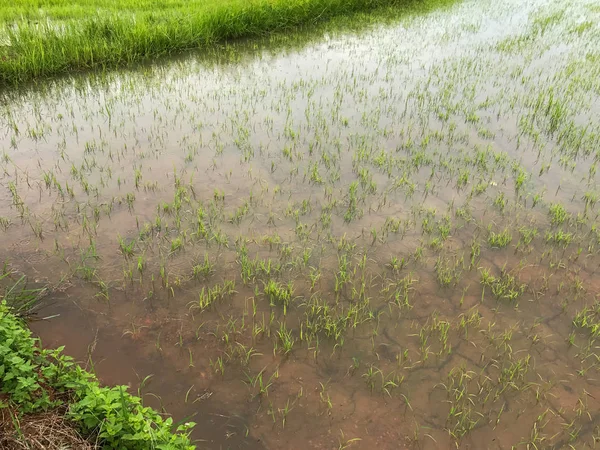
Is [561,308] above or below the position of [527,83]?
below

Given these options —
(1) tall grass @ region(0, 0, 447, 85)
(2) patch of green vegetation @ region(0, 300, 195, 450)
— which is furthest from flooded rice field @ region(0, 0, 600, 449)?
(1) tall grass @ region(0, 0, 447, 85)

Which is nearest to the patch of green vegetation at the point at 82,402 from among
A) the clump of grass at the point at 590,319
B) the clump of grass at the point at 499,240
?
the clump of grass at the point at 590,319

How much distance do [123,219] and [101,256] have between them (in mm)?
501

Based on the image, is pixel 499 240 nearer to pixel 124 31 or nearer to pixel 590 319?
pixel 590 319

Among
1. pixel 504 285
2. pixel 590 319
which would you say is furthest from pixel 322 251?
pixel 590 319

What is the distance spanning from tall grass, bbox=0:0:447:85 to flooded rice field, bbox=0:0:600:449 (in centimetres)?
55

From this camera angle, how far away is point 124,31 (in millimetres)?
7258

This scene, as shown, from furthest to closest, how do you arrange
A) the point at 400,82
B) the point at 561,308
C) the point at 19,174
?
the point at 400,82, the point at 19,174, the point at 561,308

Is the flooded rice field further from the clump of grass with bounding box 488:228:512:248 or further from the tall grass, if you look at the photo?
the tall grass

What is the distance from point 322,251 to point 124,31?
612 centimetres

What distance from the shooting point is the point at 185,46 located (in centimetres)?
782

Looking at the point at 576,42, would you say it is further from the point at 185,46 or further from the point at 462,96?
the point at 185,46

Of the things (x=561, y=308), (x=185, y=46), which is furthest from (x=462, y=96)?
(x=185, y=46)

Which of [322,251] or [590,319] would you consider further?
[322,251]
